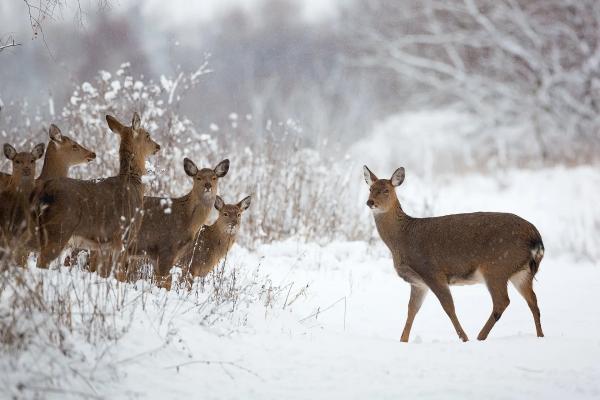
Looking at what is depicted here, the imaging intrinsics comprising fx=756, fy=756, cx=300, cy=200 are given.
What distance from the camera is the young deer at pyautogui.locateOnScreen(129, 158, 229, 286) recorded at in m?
7.29

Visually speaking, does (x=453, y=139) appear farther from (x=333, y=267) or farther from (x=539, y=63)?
(x=333, y=267)

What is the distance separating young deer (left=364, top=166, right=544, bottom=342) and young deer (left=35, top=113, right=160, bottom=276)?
9.05 ft

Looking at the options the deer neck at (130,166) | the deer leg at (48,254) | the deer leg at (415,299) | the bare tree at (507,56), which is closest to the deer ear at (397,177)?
the deer leg at (415,299)

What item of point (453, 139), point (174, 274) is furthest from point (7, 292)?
point (453, 139)

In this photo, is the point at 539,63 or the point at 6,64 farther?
the point at 6,64

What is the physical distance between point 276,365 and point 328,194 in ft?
27.5

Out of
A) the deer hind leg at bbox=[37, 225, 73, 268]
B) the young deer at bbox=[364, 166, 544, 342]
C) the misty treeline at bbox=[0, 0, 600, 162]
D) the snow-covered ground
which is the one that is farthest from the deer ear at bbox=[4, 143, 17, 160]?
the misty treeline at bbox=[0, 0, 600, 162]

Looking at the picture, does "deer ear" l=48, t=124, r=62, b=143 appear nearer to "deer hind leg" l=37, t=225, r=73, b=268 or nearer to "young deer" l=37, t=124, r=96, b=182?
"young deer" l=37, t=124, r=96, b=182

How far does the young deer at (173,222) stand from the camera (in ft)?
23.9

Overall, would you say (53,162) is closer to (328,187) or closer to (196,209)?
(196,209)

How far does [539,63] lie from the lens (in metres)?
23.4

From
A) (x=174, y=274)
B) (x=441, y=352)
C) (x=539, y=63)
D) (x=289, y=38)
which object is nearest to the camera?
(x=441, y=352)

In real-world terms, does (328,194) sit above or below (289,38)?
below

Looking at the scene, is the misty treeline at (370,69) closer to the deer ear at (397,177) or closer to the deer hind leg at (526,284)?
the deer ear at (397,177)
